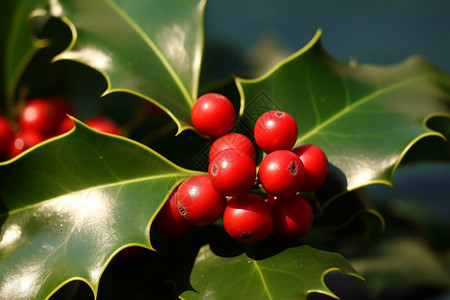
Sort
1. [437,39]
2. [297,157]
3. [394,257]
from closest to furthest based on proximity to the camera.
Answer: [297,157]
[394,257]
[437,39]

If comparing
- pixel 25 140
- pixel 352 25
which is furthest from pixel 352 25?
pixel 25 140

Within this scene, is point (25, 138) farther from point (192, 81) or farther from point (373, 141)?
point (373, 141)

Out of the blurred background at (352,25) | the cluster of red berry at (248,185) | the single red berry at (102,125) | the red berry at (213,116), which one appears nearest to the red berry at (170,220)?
the cluster of red berry at (248,185)

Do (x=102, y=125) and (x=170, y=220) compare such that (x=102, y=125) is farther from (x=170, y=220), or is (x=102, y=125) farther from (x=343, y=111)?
(x=343, y=111)

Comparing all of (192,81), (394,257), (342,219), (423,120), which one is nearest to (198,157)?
(192,81)

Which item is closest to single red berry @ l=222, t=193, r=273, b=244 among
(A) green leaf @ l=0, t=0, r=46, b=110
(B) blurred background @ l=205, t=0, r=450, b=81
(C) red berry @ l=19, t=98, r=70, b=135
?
(C) red berry @ l=19, t=98, r=70, b=135

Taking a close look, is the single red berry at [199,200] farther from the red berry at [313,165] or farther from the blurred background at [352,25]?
the blurred background at [352,25]
